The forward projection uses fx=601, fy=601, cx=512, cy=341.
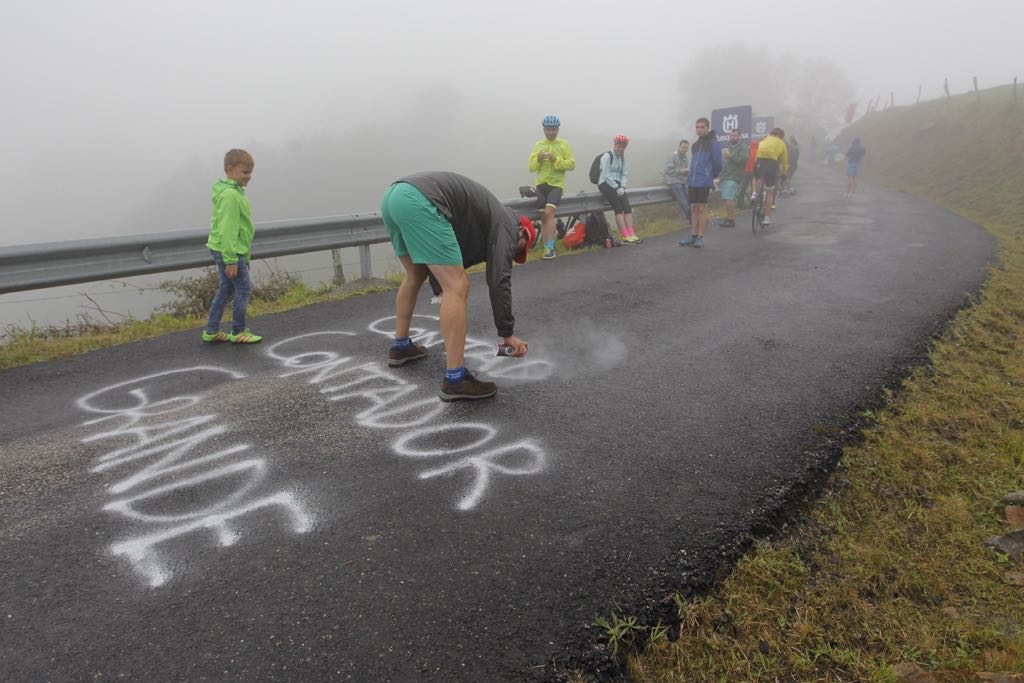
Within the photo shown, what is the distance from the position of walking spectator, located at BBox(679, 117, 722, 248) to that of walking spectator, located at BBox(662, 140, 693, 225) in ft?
9.26

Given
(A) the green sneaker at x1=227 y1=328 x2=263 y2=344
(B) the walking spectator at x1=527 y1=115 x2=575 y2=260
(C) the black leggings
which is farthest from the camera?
(C) the black leggings

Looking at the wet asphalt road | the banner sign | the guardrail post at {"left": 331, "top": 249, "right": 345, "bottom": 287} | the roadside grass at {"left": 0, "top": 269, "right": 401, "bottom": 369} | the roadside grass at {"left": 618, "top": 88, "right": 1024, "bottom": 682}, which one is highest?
the banner sign

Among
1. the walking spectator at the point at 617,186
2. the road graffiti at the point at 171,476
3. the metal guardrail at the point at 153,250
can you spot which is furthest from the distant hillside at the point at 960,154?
the road graffiti at the point at 171,476

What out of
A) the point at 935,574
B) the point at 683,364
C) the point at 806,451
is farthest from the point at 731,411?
the point at 935,574

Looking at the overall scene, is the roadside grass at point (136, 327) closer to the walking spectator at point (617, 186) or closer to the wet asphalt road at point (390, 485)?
the wet asphalt road at point (390, 485)

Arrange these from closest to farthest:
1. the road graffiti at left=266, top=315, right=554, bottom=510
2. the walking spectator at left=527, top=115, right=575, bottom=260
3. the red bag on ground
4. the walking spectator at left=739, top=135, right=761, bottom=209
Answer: the road graffiti at left=266, top=315, right=554, bottom=510 → the walking spectator at left=527, top=115, right=575, bottom=260 → the red bag on ground → the walking spectator at left=739, top=135, right=761, bottom=209

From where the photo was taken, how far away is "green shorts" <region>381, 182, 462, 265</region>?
369 centimetres

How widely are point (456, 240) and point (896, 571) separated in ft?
9.30

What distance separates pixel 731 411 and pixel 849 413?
685mm

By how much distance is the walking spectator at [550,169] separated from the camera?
8930 millimetres

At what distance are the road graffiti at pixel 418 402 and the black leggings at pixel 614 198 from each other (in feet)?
18.4

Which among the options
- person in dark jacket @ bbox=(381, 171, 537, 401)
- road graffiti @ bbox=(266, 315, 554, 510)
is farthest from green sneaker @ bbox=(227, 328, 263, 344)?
person in dark jacket @ bbox=(381, 171, 537, 401)

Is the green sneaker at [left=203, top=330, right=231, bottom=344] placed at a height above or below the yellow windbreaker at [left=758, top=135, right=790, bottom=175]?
below

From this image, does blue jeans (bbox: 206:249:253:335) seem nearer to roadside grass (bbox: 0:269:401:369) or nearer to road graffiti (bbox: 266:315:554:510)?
road graffiti (bbox: 266:315:554:510)
